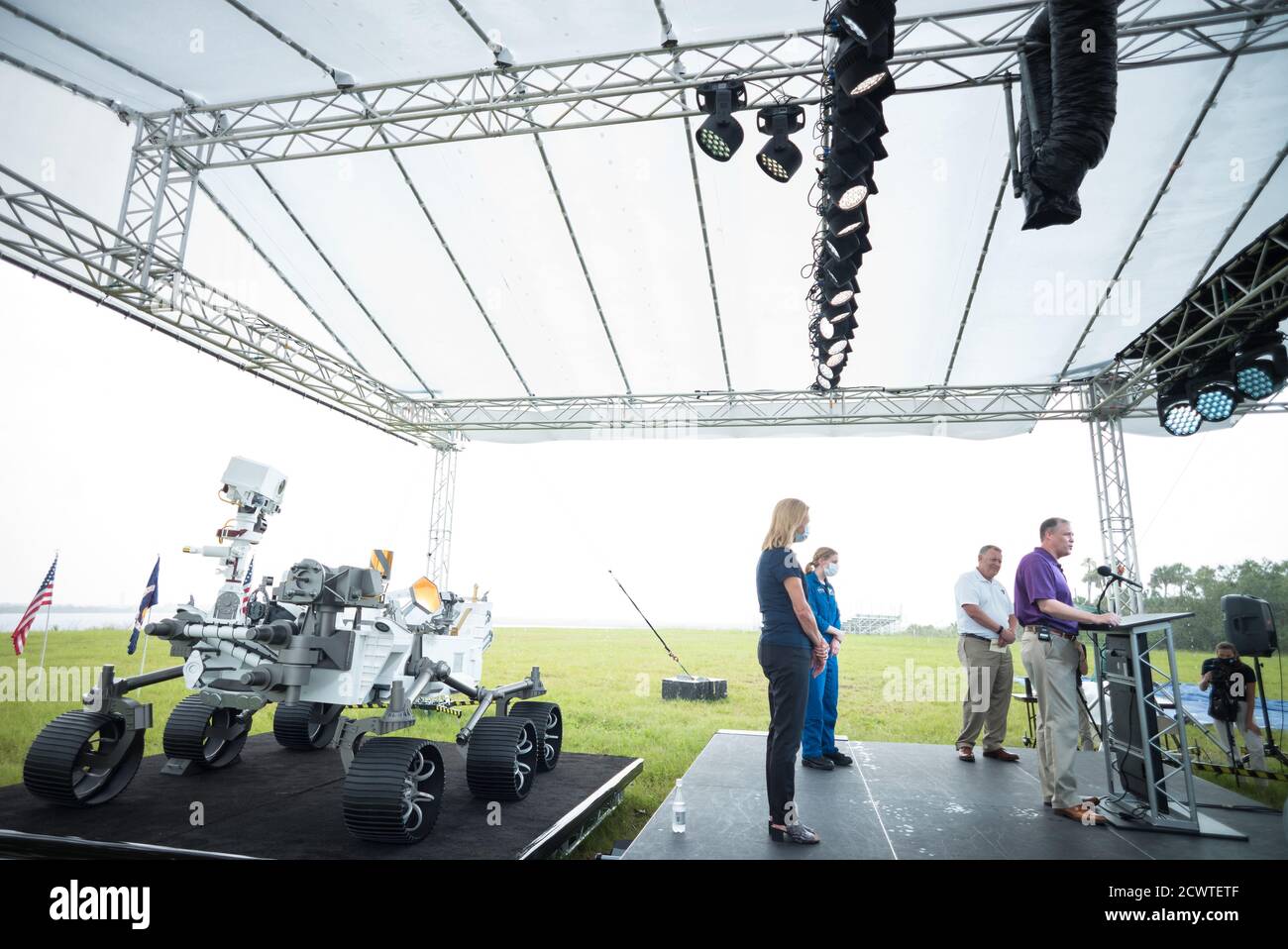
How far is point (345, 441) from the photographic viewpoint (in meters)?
10.6

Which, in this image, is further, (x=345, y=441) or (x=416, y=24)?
(x=345, y=441)

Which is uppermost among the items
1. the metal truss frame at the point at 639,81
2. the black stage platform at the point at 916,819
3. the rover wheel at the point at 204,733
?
the metal truss frame at the point at 639,81

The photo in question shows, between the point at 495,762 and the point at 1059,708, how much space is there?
11.2 feet

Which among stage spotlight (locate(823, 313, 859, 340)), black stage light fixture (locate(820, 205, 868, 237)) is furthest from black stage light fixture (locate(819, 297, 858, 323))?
black stage light fixture (locate(820, 205, 868, 237))

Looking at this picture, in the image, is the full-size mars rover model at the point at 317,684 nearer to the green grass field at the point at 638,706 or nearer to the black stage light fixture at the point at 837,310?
the green grass field at the point at 638,706

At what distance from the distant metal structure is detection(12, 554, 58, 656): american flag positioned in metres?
2.87

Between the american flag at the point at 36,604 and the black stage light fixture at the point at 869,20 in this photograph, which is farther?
the american flag at the point at 36,604

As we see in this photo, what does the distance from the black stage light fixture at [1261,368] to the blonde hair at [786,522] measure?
5.86 m

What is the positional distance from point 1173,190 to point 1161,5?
1.97 meters

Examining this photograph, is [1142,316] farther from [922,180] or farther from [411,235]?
[411,235]

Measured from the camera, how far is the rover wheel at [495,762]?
4164 mm

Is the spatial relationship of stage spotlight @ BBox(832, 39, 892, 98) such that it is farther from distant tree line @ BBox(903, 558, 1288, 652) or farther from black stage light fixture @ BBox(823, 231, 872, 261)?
distant tree line @ BBox(903, 558, 1288, 652)

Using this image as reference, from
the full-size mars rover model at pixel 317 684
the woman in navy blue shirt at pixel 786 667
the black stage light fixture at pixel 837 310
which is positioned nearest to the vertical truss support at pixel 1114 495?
the black stage light fixture at pixel 837 310
